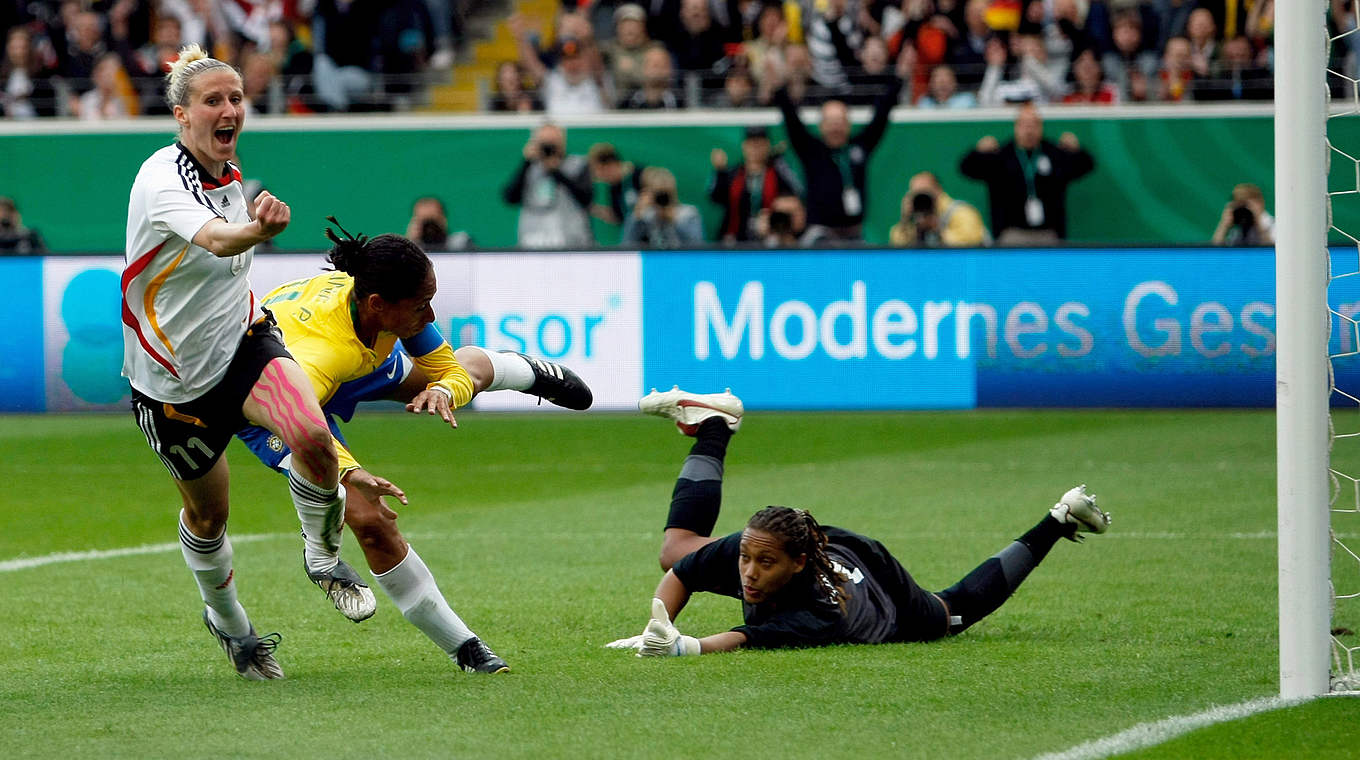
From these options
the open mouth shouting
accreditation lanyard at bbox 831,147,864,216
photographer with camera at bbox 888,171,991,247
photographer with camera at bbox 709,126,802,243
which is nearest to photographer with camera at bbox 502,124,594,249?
photographer with camera at bbox 709,126,802,243

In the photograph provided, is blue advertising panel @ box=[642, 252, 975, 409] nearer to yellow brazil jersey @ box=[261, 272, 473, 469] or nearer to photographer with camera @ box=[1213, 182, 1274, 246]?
photographer with camera @ box=[1213, 182, 1274, 246]

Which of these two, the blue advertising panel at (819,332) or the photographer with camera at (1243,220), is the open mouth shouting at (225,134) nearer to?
the blue advertising panel at (819,332)

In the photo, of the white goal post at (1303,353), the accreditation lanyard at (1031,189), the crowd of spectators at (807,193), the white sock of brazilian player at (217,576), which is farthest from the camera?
the accreditation lanyard at (1031,189)

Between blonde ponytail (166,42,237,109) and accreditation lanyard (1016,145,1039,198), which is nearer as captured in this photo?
blonde ponytail (166,42,237,109)

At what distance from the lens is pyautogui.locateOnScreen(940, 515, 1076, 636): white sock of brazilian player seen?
6.81m

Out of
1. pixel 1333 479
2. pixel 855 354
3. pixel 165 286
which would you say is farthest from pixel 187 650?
pixel 855 354

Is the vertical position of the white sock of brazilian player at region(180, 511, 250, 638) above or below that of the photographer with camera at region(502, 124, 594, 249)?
below

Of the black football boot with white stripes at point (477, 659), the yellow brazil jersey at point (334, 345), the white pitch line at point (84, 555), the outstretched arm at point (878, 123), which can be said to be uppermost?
the outstretched arm at point (878, 123)

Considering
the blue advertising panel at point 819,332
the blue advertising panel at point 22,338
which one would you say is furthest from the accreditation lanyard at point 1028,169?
the blue advertising panel at point 22,338

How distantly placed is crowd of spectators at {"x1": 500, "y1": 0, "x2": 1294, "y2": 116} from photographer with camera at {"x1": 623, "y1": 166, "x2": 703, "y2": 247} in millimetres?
2200

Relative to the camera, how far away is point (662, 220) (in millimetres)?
16750

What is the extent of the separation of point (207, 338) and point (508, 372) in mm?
1813

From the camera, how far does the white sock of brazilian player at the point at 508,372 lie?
→ 733 centimetres

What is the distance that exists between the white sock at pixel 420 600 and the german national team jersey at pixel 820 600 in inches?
35.4
